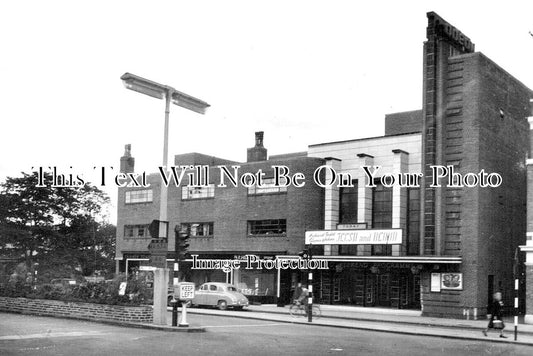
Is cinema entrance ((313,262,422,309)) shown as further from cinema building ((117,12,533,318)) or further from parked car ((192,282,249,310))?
parked car ((192,282,249,310))

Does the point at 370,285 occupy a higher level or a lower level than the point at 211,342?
lower

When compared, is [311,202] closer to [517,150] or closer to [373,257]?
[373,257]

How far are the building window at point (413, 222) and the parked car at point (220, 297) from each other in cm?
972

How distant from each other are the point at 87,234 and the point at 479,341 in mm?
48910

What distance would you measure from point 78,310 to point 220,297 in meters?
12.8

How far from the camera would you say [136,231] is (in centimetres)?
5269

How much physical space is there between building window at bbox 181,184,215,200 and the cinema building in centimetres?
112

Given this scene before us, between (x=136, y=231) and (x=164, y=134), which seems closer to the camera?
(x=164, y=134)

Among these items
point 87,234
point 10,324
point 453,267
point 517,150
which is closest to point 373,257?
point 453,267

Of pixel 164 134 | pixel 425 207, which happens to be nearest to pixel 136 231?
pixel 425 207

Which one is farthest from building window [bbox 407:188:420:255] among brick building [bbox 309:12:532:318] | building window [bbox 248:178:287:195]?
building window [bbox 248:178:287:195]

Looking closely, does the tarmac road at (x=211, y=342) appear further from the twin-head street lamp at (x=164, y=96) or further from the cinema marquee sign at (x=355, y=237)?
the cinema marquee sign at (x=355, y=237)

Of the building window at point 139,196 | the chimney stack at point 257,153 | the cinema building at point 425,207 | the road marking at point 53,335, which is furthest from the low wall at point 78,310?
the chimney stack at point 257,153

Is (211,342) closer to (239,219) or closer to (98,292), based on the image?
(98,292)
